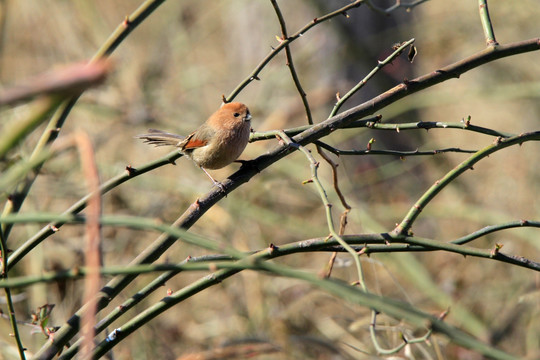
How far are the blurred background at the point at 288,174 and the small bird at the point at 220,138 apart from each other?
2.49ft

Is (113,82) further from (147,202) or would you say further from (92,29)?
(147,202)

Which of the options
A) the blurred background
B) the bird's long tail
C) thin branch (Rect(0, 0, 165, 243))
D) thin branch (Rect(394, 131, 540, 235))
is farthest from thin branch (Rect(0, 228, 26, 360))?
the bird's long tail

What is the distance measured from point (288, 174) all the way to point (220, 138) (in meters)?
1.71

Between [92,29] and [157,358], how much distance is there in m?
3.93

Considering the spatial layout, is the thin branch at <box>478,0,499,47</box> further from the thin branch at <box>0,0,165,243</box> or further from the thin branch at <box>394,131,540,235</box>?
the thin branch at <box>0,0,165,243</box>

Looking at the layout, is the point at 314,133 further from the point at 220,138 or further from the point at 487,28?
the point at 220,138

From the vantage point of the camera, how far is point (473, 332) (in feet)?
14.8

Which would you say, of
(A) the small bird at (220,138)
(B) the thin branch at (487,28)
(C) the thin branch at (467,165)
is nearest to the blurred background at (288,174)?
(A) the small bird at (220,138)

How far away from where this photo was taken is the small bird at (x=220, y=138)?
365 cm

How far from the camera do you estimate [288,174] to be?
17.5 ft

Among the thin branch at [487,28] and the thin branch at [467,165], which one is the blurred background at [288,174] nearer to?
the thin branch at [467,165]

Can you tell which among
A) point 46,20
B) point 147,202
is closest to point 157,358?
point 147,202

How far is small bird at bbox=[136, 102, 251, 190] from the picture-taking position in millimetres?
3652

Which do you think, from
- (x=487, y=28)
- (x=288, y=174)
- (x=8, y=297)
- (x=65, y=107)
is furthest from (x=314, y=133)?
(x=288, y=174)
